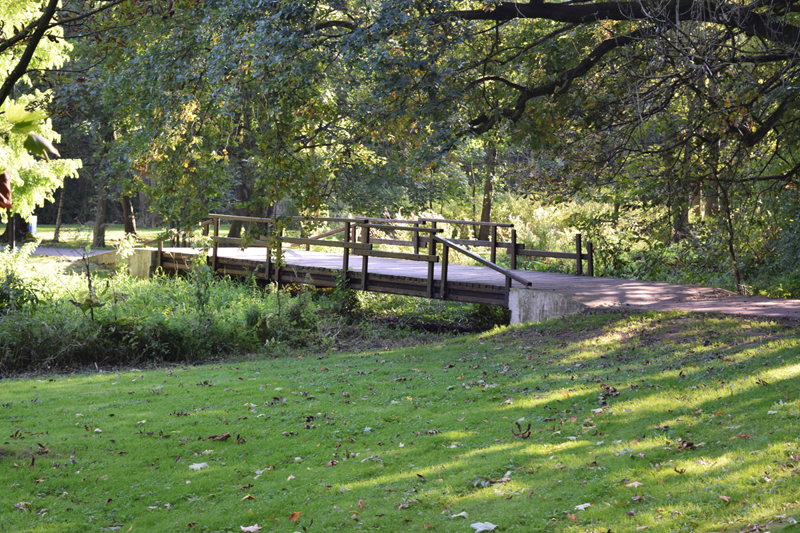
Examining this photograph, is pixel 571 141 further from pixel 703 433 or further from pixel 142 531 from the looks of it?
pixel 142 531

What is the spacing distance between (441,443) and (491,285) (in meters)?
7.26

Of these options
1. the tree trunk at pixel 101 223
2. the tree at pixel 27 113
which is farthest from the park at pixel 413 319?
the tree trunk at pixel 101 223

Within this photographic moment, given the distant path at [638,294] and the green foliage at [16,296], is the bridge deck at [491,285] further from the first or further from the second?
the green foliage at [16,296]

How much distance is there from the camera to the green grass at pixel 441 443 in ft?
14.6

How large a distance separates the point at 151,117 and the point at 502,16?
6.13m

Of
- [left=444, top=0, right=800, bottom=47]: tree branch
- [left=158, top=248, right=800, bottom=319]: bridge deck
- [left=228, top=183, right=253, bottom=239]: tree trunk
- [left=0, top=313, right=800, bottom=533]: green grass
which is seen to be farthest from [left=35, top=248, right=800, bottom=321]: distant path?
[left=228, top=183, right=253, bottom=239]: tree trunk

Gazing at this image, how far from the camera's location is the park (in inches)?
186

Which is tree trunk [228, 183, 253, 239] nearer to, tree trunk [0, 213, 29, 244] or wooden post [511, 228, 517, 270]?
tree trunk [0, 213, 29, 244]

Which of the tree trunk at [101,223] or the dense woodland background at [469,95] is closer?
the dense woodland background at [469,95]

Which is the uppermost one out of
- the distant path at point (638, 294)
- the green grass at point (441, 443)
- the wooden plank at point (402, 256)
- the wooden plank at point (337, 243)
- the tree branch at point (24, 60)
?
the tree branch at point (24, 60)

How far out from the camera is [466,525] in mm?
4305

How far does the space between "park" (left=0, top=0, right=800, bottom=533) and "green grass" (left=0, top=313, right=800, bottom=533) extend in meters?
0.03

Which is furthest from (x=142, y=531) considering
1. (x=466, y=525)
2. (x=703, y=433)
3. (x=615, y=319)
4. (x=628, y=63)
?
(x=628, y=63)

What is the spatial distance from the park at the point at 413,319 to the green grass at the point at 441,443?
3 centimetres
